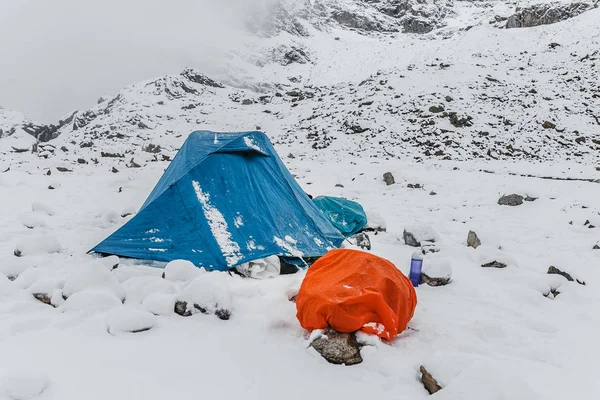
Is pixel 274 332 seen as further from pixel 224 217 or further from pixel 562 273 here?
pixel 562 273

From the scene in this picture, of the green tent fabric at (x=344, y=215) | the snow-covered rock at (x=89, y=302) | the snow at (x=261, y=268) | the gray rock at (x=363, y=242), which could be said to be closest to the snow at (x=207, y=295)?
the snow-covered rock at (x=89, y=302)

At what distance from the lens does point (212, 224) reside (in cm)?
483

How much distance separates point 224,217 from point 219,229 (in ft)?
0.66

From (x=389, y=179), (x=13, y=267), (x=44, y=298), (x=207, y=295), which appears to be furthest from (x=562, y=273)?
(x=13, y=267)

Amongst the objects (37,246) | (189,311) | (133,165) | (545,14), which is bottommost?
(133,165)

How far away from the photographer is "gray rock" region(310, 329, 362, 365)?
2.95 meters

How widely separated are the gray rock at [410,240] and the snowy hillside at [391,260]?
7 cm

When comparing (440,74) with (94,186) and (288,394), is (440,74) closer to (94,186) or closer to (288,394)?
(94,186)

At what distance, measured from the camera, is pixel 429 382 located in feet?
8.65

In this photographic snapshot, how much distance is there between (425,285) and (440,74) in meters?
20.7

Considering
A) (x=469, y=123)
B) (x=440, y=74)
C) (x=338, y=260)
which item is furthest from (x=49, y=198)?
(x=440, y=74)

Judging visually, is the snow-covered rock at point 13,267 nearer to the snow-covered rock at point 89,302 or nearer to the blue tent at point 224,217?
the blue tent at point 224,217

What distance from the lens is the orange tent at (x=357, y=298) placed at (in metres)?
3.09

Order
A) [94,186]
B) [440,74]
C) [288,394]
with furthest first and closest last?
[440,74] → [94,186] → [288,394]
